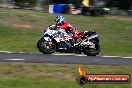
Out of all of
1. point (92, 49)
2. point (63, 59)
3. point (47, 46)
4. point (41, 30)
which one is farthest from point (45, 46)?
point (41, 30)

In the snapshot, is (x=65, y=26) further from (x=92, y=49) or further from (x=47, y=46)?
(x=92, y=49)

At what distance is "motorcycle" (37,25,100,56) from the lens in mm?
21953

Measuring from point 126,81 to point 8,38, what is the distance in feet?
60.9

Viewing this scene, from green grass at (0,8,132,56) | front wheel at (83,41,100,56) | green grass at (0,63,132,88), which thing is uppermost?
green grass at (0,63,132,88)

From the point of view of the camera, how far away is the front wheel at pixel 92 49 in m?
22.3

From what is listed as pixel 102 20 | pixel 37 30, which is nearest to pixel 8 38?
pixel 37 30

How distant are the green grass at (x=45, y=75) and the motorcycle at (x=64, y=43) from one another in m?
3.68

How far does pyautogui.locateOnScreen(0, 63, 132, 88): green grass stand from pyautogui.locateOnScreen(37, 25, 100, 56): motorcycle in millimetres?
3684

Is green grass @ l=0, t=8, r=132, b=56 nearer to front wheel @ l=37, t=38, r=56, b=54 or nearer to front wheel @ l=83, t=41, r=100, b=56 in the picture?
front wheel @ l=83, t=41, r=100, b=56

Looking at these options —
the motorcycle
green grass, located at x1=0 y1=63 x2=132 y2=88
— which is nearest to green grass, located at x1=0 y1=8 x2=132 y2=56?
the motorcycle

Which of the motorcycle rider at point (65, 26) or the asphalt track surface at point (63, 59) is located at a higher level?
the motorcycle rider at point (65, 26)

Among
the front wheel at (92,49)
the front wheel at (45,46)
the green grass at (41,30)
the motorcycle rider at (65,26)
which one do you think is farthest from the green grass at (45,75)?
the green grass at (41,30)

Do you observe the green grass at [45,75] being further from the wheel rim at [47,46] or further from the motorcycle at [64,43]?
the wheel rim at [47,46]

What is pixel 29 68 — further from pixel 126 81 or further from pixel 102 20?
pixel 102 20
